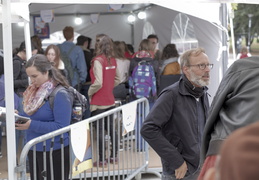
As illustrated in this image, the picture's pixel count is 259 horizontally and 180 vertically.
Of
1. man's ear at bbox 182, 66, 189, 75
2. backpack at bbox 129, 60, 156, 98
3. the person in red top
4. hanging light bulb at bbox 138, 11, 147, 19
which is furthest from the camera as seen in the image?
hanging light bulb at bbox 138, 11, 147, 19

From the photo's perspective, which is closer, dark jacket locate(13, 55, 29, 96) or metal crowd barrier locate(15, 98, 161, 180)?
metal crowd barrier locate(15, 98, 161, 180)

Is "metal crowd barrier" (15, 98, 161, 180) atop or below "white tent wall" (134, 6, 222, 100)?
below

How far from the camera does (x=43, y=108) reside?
14.2 feet

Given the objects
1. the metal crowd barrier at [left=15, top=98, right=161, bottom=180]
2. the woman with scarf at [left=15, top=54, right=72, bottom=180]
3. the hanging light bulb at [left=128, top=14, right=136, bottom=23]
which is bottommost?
the metal crowd barrier at [left=15, top=98, right=161, bottom=180]

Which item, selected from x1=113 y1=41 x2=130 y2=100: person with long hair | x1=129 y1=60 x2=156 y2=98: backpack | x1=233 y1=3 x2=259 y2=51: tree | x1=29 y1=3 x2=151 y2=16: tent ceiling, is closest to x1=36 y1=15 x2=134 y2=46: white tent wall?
x1=29 y1=3 x2=151 y2=16: tent ceiling

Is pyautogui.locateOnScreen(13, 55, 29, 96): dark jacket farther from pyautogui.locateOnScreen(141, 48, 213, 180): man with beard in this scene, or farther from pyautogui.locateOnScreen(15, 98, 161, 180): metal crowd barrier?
pyautogui.locateOnScreen(141, 48, 213, 180): man with beard

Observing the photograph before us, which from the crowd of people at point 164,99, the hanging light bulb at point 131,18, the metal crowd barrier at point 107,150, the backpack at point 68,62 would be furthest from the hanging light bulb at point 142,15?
the metal crowd barrier at point 107,150

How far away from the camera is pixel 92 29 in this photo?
1426cm

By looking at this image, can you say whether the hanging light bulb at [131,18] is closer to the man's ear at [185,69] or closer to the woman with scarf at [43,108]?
the woman with scarf at [43,108]

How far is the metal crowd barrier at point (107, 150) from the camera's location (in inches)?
168

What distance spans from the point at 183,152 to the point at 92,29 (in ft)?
35.1

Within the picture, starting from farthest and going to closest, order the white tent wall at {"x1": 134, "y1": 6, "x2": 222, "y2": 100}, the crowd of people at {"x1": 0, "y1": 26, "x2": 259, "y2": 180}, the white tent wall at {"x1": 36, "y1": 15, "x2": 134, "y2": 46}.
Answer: the white tent wall at {"x1": 36, "y1": 15, "x2": 134, "y2": 46}, the white tent wall at {"x1": 134, "y1": 6, "x2": 222, "y2": 100}, the crowd of people at {"x1": 0, "y1": 26, "x2": 259, "y2": 180}

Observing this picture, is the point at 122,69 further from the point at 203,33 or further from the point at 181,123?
the point at 181,123

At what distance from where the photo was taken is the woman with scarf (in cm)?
428
